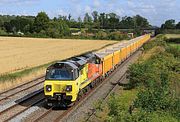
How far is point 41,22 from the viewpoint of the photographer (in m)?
154

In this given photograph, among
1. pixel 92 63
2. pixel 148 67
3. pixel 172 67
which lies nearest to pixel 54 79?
pixel 92 63

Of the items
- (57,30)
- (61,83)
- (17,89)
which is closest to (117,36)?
(57,30)

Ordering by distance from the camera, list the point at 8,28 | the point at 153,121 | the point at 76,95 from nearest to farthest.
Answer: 1. the point at 153,121
2. the point at 76,95
3. the point at 8,28

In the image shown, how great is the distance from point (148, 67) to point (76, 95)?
31.4 ft

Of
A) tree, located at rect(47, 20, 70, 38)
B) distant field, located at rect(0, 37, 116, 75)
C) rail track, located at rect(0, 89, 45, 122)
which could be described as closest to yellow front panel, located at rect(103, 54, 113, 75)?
rail track, located at rect(0, 89, 45, 122)

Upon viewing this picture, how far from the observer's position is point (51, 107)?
72.9 ft

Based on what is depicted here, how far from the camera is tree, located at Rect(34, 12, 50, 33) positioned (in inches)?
6037

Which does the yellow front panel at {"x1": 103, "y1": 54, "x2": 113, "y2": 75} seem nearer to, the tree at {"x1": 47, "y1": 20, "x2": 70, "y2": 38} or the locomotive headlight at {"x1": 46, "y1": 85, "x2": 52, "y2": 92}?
the locomotive headlight at {"x1": 46, "y1": 85, "x2": 52, "y2": 92}

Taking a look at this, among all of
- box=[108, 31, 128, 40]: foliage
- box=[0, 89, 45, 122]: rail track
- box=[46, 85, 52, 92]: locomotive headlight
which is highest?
box=[46, 85, 52, 92]: locomotive headlight

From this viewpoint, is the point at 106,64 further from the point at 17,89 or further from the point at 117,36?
the point at 117,36

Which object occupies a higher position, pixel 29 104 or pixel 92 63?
pixel 92 63

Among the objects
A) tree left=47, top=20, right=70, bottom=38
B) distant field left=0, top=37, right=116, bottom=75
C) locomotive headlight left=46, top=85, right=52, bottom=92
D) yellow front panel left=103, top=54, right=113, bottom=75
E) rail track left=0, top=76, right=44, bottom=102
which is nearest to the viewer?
locomotive headlight left=46, top=85, right=52, bottom=92

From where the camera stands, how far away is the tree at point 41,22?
153 meters

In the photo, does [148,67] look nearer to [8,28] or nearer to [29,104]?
[29,104]
